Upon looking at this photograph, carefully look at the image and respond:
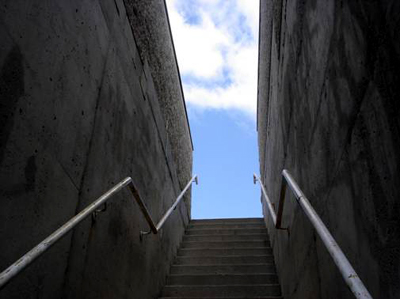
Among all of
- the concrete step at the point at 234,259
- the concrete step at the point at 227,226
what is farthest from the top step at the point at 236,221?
the concrete step at the point at 234,259

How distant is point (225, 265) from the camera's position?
404 cm

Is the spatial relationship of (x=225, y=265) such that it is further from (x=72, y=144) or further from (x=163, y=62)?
(x=72, y=144)

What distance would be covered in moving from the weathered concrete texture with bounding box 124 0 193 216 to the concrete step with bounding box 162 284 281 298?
188cm

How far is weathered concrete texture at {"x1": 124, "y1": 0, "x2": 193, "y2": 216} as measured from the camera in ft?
10.8

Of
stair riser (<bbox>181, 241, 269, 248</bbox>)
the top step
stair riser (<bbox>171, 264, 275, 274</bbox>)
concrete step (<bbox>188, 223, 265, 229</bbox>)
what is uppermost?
the top step

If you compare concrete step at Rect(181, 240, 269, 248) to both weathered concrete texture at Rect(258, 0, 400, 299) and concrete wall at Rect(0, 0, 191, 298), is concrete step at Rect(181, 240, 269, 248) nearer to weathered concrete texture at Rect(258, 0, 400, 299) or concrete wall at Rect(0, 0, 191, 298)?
concrete wall at Rect(0, 0, 191, 298)

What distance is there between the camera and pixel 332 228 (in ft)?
5.54

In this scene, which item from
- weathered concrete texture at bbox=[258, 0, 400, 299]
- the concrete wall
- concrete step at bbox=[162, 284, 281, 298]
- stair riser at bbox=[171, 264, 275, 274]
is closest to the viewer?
weathered concrete texture at bbox=[258, 0, 400, 299]

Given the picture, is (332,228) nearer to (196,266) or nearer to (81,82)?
(81,82)

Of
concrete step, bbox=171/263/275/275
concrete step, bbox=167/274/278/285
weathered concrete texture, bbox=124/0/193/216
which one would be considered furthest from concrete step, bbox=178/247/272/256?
weathered concrete texture, bbox=124/0/193/216

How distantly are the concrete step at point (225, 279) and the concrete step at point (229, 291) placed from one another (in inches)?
8.2

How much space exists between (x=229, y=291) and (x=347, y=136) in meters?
2.45

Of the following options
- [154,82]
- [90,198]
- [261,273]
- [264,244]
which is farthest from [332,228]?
[264,244]

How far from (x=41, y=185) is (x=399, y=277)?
4.06 feet
